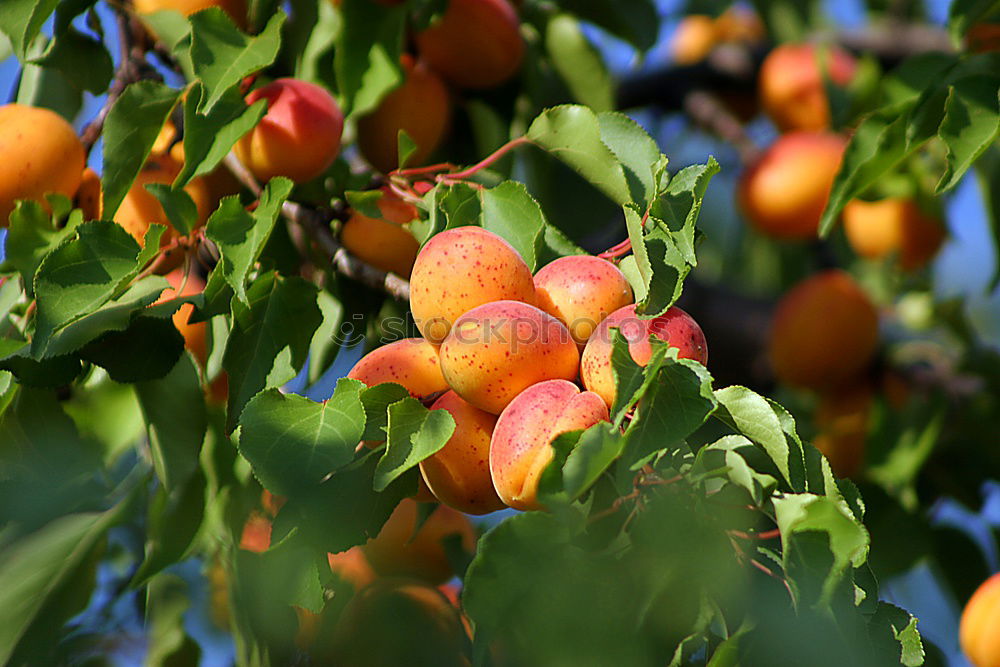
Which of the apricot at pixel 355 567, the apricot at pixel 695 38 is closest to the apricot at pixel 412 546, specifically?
the apricot at pixel 355 567

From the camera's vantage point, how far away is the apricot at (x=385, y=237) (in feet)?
2.93

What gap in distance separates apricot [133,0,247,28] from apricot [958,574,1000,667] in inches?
38.1

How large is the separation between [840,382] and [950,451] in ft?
0.90

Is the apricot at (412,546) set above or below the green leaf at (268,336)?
below

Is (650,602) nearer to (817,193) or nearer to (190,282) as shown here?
(190,282)

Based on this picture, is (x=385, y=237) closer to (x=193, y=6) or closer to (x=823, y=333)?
(x=193, y=6)

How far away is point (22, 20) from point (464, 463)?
56 cm

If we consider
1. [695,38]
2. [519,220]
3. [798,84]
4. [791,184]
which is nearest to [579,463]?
[519,220]

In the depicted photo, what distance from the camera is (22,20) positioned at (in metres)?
0.88

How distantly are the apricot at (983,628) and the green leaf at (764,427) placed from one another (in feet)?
1.47

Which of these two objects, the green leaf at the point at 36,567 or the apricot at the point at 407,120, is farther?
the apricot at the point at 407,120

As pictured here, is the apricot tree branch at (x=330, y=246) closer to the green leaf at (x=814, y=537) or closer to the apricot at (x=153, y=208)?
the apricot at (x=153, y=208)

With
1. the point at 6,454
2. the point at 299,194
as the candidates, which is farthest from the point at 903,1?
the point at 6,454

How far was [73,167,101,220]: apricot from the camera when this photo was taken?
3.13 ft
